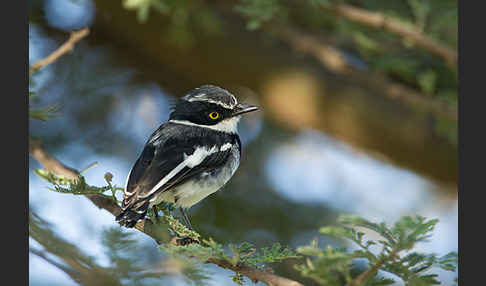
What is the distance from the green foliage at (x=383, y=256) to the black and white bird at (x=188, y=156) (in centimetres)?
106

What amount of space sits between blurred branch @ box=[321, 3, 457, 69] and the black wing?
173 cm

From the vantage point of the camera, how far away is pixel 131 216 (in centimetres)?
260

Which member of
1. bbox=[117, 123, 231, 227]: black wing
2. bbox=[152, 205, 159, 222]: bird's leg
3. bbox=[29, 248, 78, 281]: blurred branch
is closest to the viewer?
bbox=[29, 248, 78, 281]: blurred branch

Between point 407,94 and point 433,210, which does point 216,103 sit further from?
point 433,210

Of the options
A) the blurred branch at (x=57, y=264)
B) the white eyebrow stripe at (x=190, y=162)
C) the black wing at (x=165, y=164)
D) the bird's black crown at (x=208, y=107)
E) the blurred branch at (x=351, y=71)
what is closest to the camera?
the blurred branch at (x=57, y=264)

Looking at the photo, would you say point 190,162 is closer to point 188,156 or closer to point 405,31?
point 188,156

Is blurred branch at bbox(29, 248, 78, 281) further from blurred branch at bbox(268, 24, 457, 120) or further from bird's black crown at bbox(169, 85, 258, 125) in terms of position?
blurred branch at bbox(268, 24, 457, 120)

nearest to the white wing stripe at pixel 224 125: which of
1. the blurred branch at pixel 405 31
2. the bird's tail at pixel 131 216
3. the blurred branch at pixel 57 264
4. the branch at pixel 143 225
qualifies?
the branch at pixel 143 225

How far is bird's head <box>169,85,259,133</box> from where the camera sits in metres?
3.36

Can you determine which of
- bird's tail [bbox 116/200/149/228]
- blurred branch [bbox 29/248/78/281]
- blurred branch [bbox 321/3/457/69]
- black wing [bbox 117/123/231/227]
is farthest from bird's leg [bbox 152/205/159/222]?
blurred branch [bbox 321/3/457/69]

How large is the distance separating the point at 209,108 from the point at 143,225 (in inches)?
38.1

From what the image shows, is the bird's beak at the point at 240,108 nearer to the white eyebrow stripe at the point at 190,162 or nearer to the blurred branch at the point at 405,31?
the white eyebrow stripe at the point at 190,162

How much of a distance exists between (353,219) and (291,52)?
3812 millimetres

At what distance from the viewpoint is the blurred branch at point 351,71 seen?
4723 millimetres
